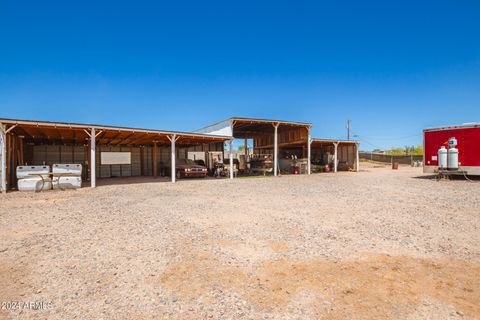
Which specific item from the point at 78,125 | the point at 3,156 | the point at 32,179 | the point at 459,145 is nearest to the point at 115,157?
the point at 78,125

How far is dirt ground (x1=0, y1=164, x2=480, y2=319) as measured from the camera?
2592mm

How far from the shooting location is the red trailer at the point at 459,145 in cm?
1442

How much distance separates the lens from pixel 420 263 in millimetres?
3598

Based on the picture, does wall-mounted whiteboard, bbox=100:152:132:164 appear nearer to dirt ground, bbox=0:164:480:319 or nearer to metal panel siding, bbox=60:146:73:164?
metal panel siding, bbox=60:146:73:164

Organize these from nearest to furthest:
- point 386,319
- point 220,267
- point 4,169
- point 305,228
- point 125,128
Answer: point 386,319
point 220,267
point 305,228
point 4,169
point 125,128

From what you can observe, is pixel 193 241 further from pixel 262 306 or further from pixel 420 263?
pixel 420 263

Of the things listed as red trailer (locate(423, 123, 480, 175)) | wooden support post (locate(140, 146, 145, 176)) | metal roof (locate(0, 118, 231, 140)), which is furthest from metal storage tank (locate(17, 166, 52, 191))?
red trailer (locate(423, 123, 480, 175))

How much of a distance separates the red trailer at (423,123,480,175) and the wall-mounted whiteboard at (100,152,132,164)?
25.0 m

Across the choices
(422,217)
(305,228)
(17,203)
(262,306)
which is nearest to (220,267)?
(262,306)

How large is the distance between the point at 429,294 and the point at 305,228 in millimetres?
2752

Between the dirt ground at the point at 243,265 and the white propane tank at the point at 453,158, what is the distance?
10.4 meters

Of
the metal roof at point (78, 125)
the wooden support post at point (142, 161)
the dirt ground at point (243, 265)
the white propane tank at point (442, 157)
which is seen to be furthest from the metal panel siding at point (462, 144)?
the wooden support post at point (142, 161)

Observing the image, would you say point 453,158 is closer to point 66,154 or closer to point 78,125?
point 78,125

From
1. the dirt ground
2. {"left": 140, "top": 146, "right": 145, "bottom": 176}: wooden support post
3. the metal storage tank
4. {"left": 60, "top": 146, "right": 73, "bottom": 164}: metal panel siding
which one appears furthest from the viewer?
{"left": 140, "top": 146, "right": 145, "bottom": 176}: wooden support post
